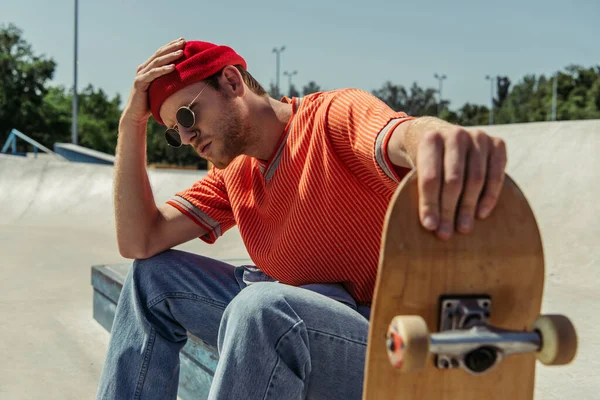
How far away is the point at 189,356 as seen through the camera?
2.53 meters

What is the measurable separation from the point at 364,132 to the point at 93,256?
5.23m

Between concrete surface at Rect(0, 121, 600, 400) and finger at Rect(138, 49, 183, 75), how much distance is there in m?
1.61

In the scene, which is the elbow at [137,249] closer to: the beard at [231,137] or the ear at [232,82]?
the beard at [231,137]

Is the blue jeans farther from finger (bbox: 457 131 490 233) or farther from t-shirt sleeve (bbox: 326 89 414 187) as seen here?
finger (bbox: 457 131 490 233)

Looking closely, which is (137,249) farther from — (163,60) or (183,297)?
(163,60)

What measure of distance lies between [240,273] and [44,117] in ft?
135

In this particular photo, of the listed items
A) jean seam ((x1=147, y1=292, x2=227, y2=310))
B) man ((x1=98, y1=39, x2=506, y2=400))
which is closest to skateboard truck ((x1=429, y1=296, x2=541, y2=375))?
man ((x1=98, y1=39, x2=506, y2=400))

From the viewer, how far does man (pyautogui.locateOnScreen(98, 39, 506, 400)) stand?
1347mm

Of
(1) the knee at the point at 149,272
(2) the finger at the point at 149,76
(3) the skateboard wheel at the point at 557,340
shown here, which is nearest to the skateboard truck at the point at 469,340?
(3) the skateboard wheel at the point at 557,340

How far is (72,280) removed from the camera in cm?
507

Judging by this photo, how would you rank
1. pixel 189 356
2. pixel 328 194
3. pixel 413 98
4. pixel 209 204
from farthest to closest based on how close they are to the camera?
pixel 413 98, pixel 189 356, pixel 209 204, pixel 328 194

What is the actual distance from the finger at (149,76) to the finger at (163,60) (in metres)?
0.02

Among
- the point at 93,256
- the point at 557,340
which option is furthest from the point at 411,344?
the point at 93,256

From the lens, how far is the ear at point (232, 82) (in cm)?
212
